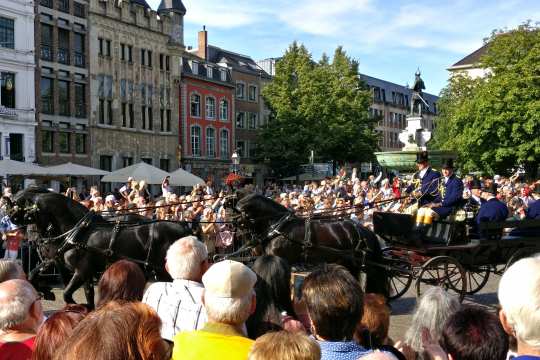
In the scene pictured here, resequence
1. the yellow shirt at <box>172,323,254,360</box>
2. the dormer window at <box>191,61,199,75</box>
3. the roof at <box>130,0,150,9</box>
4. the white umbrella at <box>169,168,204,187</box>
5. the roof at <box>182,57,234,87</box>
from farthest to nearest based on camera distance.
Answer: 1. the dormer window at <box>191,61,199,75</box>
2. the roof at <box>182,57,234,87</box>
3. the roof at <box>130,0,150,9</box>
4. the white umbrella at <box>169,168,204,187</box>
5. the yellow shirt at <box>172,323,254,360</box>

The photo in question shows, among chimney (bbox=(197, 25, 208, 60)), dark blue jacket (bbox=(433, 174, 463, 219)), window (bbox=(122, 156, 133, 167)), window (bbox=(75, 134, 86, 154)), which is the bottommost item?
dark blue jacket (bbox=(433, 174, 463, 219))

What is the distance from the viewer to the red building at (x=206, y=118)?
4847 cm

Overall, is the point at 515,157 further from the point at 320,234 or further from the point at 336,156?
the point at 320,234

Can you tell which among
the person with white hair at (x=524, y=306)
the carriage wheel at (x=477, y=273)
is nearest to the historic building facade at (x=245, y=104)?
the carriage wheel at (x=477, y=273)

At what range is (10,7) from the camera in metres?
32.2

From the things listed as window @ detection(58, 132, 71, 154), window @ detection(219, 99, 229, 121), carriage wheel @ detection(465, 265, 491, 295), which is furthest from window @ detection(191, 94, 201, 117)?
carriage wheel @ detection(465, 265, 491, 295)

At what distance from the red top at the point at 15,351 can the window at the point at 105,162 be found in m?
37.2

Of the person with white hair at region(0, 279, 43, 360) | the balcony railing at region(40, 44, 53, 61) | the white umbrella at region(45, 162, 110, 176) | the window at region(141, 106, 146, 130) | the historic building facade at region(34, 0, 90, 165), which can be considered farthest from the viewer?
the window at region(141, 106, 146, 130)

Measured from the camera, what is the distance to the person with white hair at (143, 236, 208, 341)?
13.9 ft

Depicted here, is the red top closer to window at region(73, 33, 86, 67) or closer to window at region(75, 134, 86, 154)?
window at region(75, 134, 86, 154)

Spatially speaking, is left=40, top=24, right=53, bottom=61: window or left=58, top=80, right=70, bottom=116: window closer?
left=40, top=24, right=53, bottom=61: window

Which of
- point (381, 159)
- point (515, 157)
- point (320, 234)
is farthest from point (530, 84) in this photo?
point (320, 234)

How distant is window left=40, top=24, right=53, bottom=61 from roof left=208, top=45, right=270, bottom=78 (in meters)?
21.7

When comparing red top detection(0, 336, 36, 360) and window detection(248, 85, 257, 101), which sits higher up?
window detection(248, 85, 257, 101)
